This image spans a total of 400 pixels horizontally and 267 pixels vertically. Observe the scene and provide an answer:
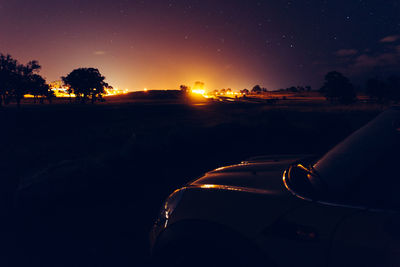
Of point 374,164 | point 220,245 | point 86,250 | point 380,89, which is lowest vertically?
point 86,250

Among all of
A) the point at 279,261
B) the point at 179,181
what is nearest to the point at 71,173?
the point at 179,181

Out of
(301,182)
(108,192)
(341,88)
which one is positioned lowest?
(108,192)

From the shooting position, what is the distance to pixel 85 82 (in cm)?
6325

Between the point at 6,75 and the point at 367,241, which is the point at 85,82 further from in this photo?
the point at 367,241

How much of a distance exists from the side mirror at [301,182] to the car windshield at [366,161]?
0.31ft

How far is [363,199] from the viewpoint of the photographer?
141 cm

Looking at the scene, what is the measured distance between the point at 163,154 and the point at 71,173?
92.8 inches

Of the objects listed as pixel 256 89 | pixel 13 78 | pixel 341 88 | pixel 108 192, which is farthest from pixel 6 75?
pixel 256 89

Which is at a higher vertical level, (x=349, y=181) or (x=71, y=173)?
(x=349, y=181)

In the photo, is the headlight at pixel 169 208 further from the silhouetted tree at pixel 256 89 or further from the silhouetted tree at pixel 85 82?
the silhouetted tree at pixel 256 89

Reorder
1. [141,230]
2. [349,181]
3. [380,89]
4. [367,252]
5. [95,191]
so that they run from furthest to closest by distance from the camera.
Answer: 1. [380,89]
2. [95,191]
3. [141,230]
4. [349,181]
5. [367,252]

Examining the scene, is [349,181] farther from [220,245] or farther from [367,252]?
[220,245]

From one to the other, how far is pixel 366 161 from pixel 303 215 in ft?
2.19

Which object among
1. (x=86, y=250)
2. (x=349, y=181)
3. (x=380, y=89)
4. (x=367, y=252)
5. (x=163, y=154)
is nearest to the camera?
(x=367, y=252)
